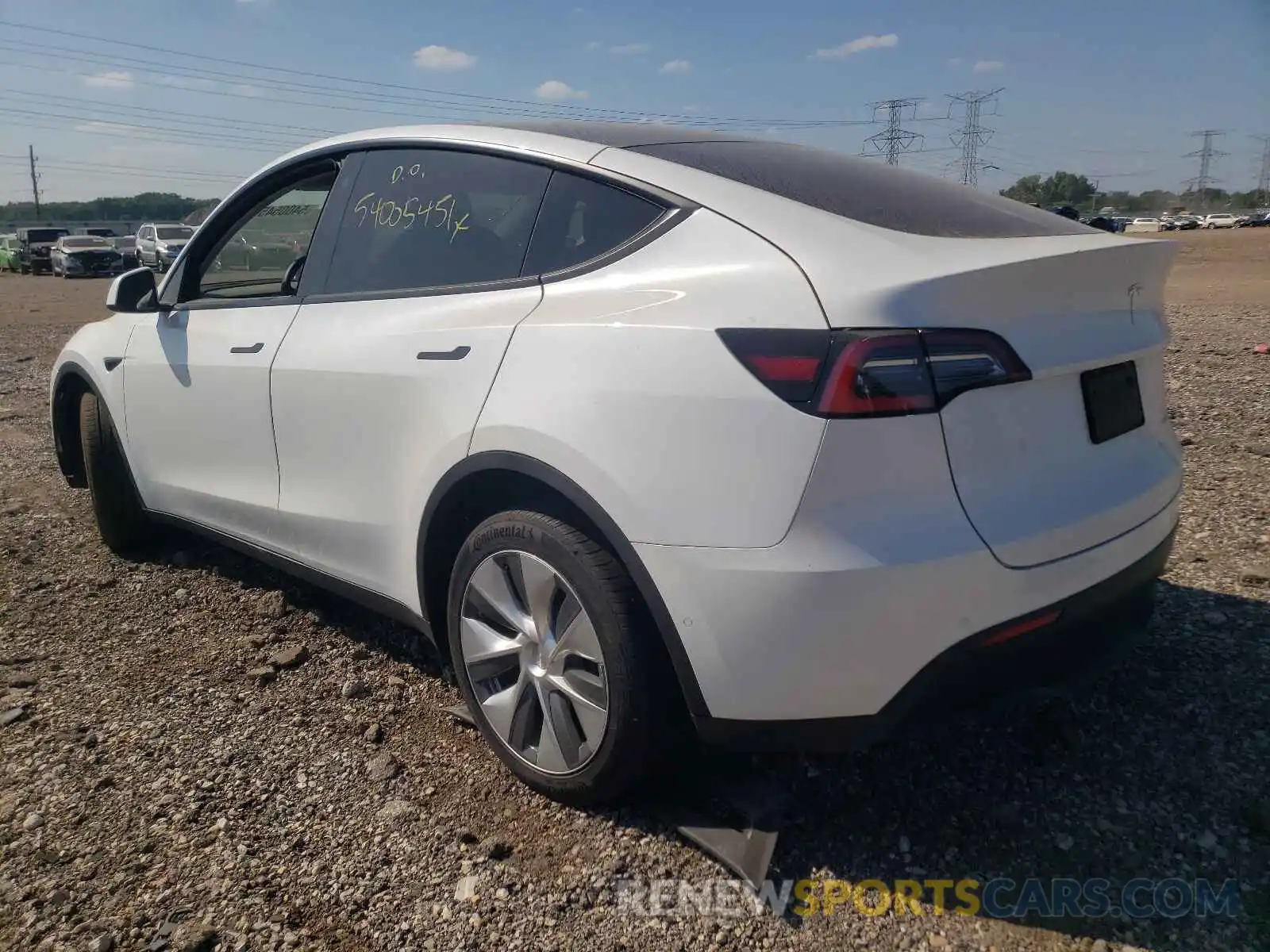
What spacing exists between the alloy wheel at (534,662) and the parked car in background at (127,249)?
124 feet

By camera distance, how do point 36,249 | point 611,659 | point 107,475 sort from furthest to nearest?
1. point 36,249
2. point 107,475
3. point 611,659

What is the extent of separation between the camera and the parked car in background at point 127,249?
36.3m

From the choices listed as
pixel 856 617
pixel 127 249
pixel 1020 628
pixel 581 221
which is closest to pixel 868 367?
pixel 856 617

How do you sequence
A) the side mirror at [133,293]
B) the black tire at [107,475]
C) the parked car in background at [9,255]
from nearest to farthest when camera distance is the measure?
1. the side mirror at [133,293]
2. the black tire at [107,475]
3. the parked car in background at [9,255]

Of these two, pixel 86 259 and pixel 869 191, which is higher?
pixel 869 191

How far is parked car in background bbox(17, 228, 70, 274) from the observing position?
39406 mm

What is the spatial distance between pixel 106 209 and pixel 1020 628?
98.1m

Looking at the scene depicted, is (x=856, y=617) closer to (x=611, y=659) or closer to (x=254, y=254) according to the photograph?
(x=611, y=659)

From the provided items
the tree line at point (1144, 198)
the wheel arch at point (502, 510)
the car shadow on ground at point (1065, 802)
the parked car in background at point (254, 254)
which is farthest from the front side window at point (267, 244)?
the tree line at point (1144, 198)

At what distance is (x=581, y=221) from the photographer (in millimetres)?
2496

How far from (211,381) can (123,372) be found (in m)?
0.82

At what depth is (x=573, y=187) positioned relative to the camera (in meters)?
2.54

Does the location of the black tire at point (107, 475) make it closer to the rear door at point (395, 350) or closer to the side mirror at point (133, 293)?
the side mirror at point (133, 293)

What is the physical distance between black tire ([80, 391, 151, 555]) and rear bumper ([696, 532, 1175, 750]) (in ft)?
10.7
